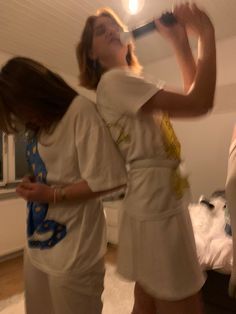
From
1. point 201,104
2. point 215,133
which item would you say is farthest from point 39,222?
point 215,133

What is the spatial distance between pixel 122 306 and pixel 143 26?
1.69m

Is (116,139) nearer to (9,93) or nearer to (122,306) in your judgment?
(9,93)

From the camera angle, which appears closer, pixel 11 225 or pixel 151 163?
pixel 151 163

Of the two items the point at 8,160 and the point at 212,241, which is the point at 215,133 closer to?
the point at 212,241

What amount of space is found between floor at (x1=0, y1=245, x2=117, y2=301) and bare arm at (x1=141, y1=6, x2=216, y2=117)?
6.32ft

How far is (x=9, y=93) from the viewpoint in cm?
68

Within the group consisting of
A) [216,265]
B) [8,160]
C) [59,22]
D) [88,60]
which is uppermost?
[59,22]

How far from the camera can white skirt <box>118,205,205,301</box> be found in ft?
2.08

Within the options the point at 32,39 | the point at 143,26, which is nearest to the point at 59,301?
the point at 143,26

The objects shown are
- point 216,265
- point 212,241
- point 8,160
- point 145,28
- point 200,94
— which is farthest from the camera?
point 8,160

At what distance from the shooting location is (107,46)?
0.76m

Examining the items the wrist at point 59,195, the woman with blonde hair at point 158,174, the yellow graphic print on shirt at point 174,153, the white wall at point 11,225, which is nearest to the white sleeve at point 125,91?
the woman with blonde hair at point 158,174

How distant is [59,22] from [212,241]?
2.03 meters

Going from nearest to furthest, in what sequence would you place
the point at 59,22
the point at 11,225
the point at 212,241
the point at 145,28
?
1. the point at 145,28
2. the point at 212,241
3. the point at 59,22
4. the point at 11,225
